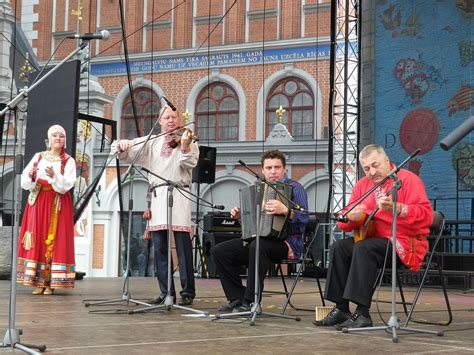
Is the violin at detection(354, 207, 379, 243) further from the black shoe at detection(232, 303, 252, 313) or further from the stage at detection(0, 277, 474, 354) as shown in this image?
the black shoe at detection(232, 303, 252, 313)

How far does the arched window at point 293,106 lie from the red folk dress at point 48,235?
498 inches

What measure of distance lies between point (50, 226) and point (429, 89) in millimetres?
6325

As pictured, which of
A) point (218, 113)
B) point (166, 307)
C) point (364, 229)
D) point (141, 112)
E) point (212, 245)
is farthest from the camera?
point (141, 112)

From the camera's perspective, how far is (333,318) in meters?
4.42

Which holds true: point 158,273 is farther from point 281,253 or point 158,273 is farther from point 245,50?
point 245,50

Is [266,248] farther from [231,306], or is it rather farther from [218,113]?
[218,113]

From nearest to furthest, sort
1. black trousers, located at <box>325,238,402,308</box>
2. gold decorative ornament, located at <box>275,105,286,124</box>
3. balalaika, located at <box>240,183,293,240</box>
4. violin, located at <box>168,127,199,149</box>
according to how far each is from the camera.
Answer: black trousers, located at <box>325,238,402,308</box> < balalaika, located at <box>240,183,293,240</box> < violin, located at <box>168,127,199,149</box> < gold decorative ornament, located at <box>275,105,286,124</box>

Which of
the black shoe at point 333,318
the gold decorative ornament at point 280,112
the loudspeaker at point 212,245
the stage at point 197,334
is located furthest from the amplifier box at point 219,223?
the gold decorative ornament at point 280,112

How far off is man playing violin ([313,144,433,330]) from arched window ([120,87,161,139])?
15662mm

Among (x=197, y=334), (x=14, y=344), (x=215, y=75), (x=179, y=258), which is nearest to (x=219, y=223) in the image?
(x=179, y=258)

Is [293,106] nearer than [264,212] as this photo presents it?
No

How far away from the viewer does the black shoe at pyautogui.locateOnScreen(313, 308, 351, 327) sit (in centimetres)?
441

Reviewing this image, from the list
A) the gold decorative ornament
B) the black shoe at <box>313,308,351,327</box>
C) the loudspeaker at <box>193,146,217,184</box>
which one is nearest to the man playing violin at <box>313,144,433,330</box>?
the black shoe at <box>313,308,351,327</box>

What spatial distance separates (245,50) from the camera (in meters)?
19.8
